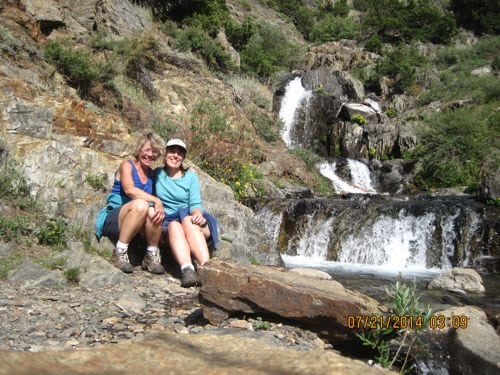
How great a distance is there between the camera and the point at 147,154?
4.75 m

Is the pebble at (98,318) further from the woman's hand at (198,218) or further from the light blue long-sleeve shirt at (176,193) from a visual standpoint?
the light blue long-sleeve shirt at (176,193)

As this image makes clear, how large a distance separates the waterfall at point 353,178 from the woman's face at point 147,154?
34.0 ft

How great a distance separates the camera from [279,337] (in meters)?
3.15

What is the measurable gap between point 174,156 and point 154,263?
45.9 inches

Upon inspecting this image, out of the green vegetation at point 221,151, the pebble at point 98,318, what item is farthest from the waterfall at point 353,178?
the pebble at point 98,318

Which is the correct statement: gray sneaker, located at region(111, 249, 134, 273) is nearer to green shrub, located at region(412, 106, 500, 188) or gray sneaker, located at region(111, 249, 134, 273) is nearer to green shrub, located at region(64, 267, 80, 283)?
green shrub, located at region(64, 267, 80, 283)

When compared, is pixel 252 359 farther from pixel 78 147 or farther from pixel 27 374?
pixel 78 147

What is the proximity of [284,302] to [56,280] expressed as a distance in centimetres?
218

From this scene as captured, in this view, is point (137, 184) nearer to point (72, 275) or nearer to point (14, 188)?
point (72, 275)

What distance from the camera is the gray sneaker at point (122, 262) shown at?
14.8 feet

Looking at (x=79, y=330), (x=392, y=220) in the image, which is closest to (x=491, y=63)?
(x=392, y=220)

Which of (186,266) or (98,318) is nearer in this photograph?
(98,318)

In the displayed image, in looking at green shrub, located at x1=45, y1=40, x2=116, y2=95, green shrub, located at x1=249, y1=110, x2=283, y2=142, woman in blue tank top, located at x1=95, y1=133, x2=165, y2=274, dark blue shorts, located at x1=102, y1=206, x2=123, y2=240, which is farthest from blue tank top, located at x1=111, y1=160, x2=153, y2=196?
green shrub, located at x1=249, y1=110, x2=283, y2=142
